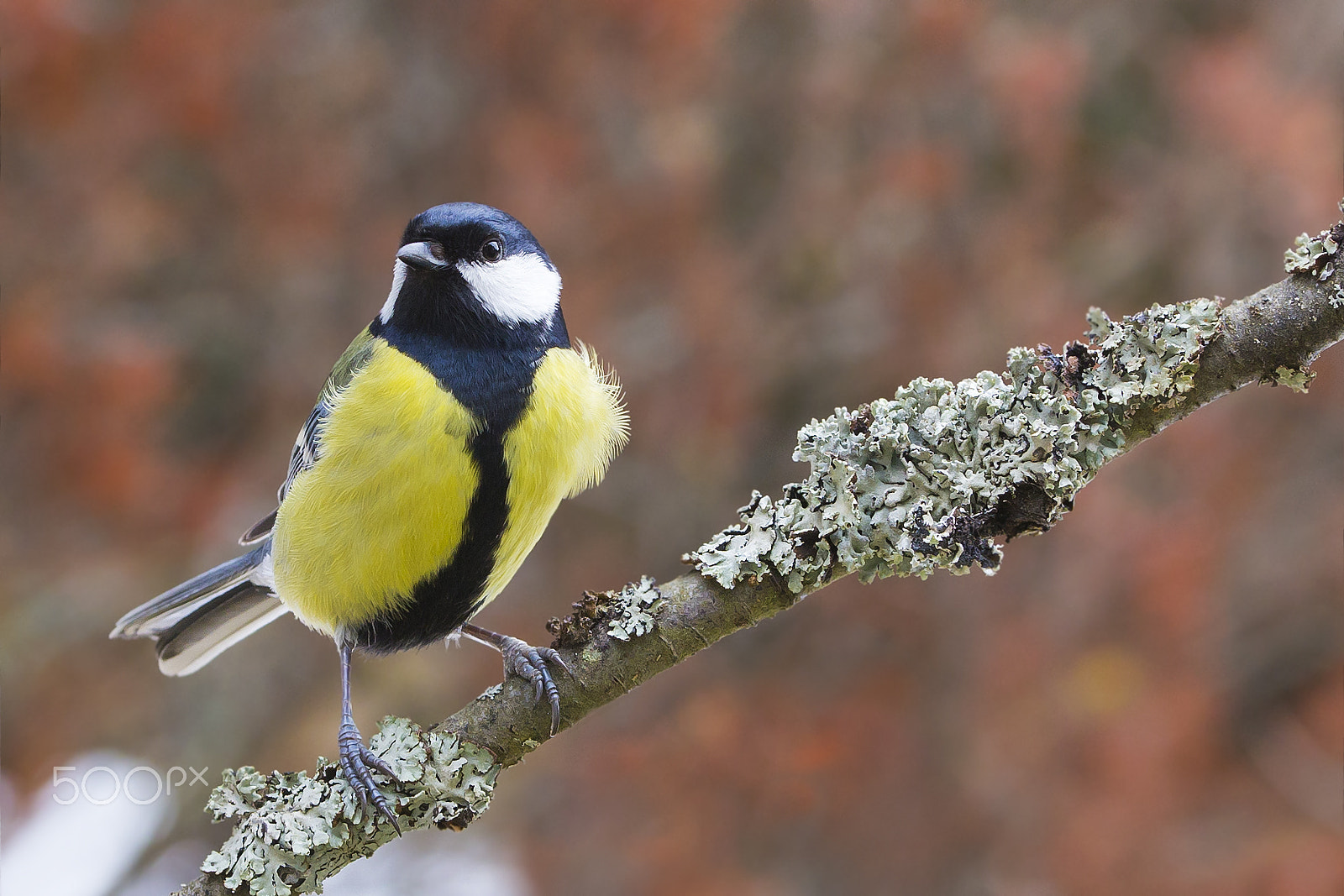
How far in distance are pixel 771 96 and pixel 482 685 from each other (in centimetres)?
228

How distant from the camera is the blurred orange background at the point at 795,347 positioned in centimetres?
332

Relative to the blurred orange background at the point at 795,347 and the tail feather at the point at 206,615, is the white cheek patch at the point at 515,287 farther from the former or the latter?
the blurred orange background at the point at 795,347

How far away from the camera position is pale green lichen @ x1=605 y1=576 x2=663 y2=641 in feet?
5.21

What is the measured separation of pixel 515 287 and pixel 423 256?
0.20 meters

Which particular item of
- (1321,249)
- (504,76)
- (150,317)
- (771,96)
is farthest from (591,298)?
(1321,249)

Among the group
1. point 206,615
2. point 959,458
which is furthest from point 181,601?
point 959,458

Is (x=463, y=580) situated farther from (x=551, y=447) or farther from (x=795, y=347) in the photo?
(x=795, y=347)

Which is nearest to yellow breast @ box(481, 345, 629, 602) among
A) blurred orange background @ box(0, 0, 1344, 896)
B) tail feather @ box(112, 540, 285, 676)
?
tail feather @ box(112, 540, 285, 676)

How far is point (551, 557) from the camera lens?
392cm

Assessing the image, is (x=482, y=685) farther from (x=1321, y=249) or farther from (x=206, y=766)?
(x=1321, y=249)

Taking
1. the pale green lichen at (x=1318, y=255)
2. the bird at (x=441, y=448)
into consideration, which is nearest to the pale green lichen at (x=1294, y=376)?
the pale green lichen at (x=1318, y=255)

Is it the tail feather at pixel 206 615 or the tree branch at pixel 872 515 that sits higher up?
the tail feather at pixel 206 615

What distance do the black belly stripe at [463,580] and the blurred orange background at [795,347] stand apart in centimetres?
143

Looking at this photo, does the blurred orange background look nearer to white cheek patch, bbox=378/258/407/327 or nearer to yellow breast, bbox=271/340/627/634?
white cheek patch, bbox=378/258/407/327
